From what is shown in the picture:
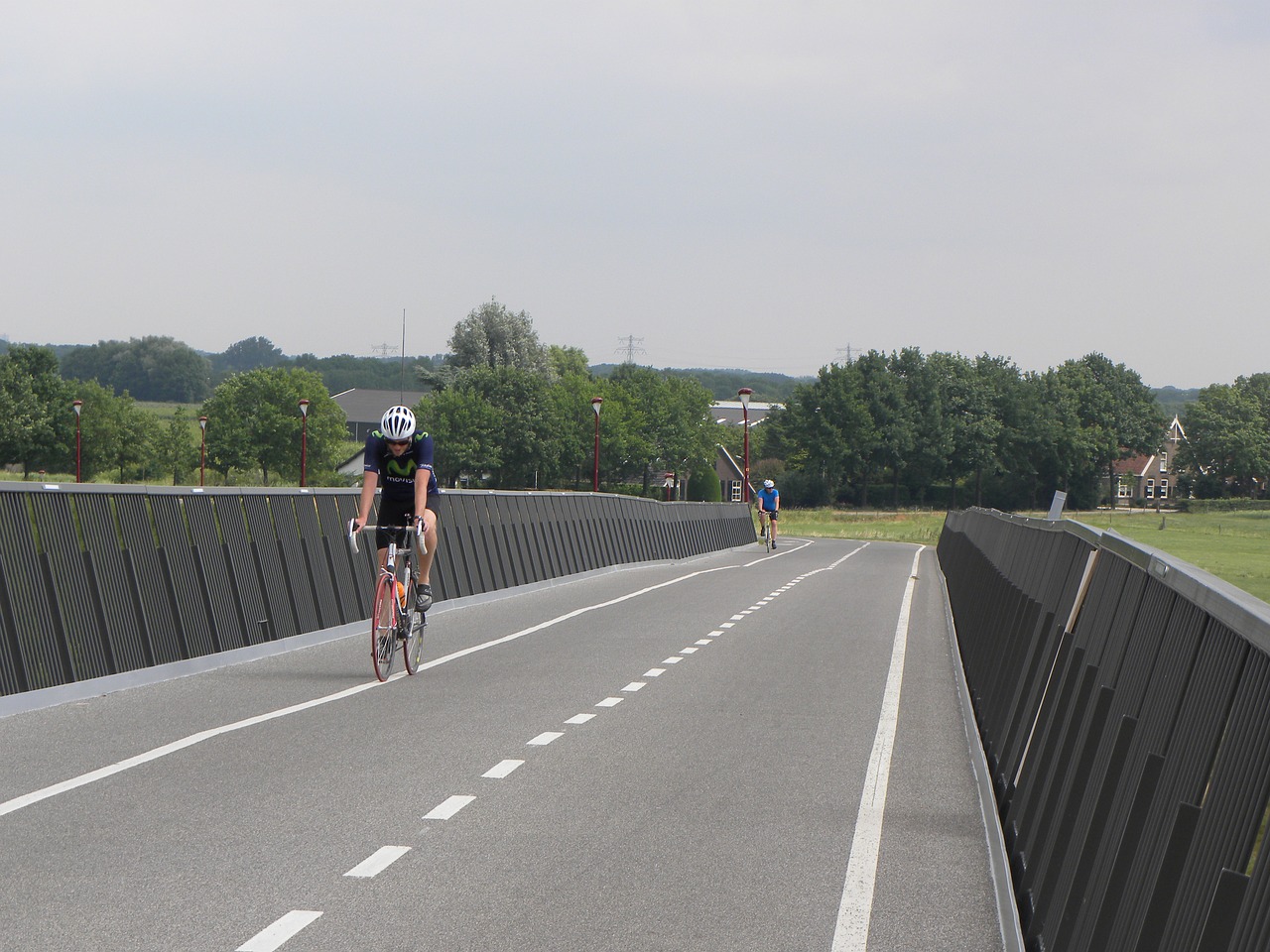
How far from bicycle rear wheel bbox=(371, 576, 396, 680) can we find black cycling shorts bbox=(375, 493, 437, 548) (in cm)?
51

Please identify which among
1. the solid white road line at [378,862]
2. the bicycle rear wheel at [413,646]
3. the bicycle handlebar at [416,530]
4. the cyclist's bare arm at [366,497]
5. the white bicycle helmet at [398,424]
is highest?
the white bicycle helmet at [398,424]

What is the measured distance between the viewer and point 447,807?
297 inches

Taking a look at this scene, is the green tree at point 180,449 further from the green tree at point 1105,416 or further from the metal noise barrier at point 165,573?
the metal noise barrier at point 165,573

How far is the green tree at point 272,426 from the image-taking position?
389ft

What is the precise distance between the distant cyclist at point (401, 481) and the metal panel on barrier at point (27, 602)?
2.42 m

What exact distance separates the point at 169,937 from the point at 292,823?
5.92 feet

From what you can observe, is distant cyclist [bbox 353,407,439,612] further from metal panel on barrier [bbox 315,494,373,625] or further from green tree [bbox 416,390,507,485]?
green tree [bbox 416,390,507,485]

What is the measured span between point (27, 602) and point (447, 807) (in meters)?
4.54

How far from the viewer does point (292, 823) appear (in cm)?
710

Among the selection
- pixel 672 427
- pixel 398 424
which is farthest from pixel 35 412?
pixel 398 424

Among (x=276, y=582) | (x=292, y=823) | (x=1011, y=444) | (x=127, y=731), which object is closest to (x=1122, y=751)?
(x=292, y=823)

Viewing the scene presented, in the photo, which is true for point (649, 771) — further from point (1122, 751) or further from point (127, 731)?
point (1122, 751)

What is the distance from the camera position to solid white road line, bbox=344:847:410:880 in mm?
6230

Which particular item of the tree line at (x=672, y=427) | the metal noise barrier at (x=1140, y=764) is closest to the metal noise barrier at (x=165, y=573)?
the metal noise barrier at (x=1140, y=764)
